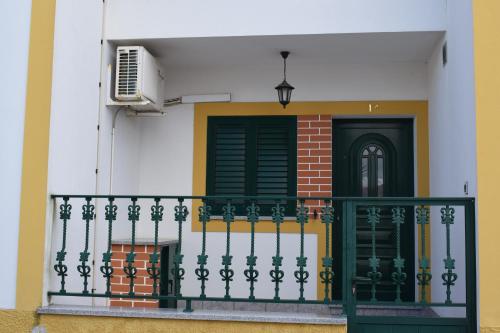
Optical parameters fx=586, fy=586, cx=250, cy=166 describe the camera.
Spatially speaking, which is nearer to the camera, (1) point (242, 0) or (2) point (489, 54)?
(2) point (489, 54)

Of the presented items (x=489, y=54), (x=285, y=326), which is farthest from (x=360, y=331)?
(x=489, y=54)

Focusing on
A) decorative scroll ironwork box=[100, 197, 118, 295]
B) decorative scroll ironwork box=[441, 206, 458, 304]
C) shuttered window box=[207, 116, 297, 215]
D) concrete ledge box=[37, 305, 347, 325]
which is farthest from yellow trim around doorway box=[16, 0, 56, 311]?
→ decorative scroll ironwork box=[441, 206, 458, 304]

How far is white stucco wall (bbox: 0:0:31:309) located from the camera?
203 inches

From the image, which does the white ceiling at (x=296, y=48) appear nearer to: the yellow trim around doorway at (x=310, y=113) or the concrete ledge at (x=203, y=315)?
the yellow trim around doorway at (x=310, y=113)

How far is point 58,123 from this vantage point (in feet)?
17.7

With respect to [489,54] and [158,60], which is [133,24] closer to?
[158,60]

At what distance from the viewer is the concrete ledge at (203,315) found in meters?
4.84

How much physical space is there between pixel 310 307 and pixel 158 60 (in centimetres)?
353

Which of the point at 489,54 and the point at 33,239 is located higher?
the point at 489,54

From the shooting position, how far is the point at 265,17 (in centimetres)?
631

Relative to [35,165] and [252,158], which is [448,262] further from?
[35,165]

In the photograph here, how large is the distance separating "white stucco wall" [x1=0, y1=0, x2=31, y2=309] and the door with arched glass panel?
3842 millimetres

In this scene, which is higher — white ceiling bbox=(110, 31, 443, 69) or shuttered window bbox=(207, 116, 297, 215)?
white ceiling bbox=(110, 31, 443, 69)

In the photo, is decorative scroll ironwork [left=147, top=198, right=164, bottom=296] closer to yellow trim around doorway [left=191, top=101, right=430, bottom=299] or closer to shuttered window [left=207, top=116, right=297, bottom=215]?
yellow trim around doorway [left=191, top=101, right=430, bottom=299]
